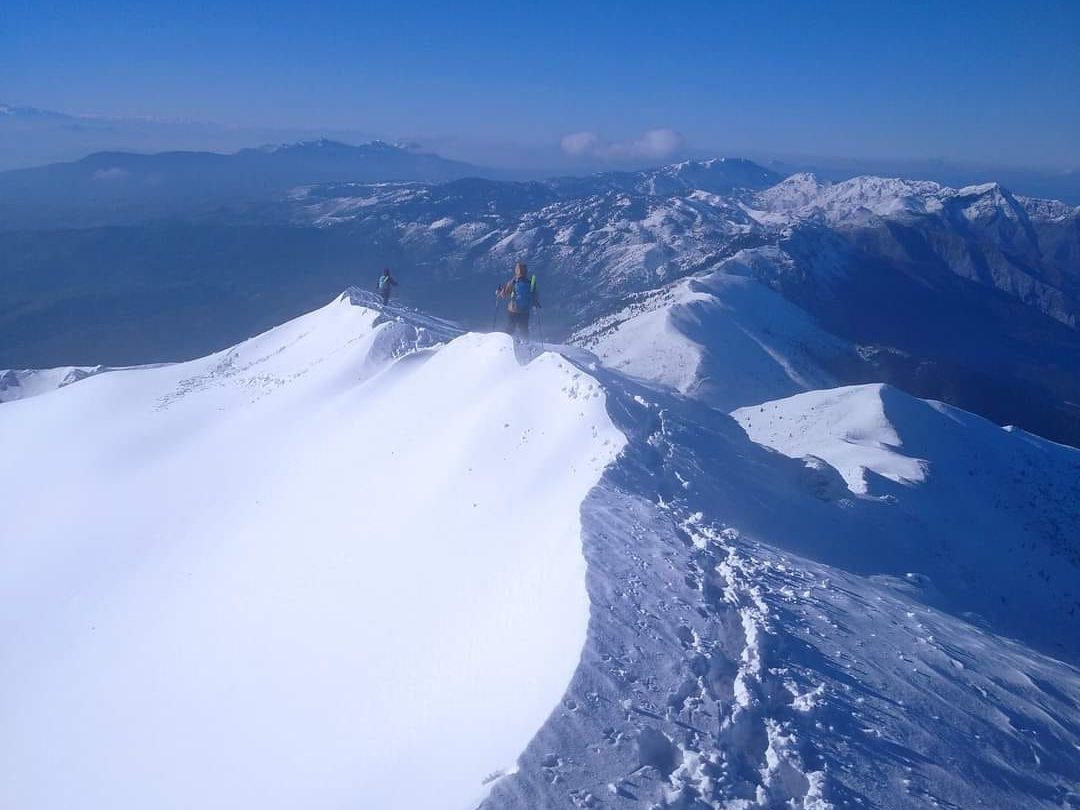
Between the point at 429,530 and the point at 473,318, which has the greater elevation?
the point at 429,530

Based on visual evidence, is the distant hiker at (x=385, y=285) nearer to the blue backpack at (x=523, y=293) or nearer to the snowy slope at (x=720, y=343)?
the blue backpack at (x=523, y=293)

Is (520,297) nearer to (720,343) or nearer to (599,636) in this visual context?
(599,636)

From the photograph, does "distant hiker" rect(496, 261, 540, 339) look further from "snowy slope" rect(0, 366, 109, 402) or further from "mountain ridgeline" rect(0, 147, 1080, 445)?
"mountain ridgeline" rect(0, 147, 1080, 445)

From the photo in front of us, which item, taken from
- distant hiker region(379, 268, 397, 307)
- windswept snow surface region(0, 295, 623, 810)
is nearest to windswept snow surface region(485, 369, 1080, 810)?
windswept snow surface region(0, 295, 623, 810)

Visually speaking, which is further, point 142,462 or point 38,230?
→ point 38,230

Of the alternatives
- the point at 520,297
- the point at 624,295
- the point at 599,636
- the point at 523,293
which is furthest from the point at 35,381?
the point at 624,295

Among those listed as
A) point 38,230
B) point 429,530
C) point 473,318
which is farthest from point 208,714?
point 38,230

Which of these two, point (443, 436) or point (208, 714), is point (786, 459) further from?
point (208, 714)
